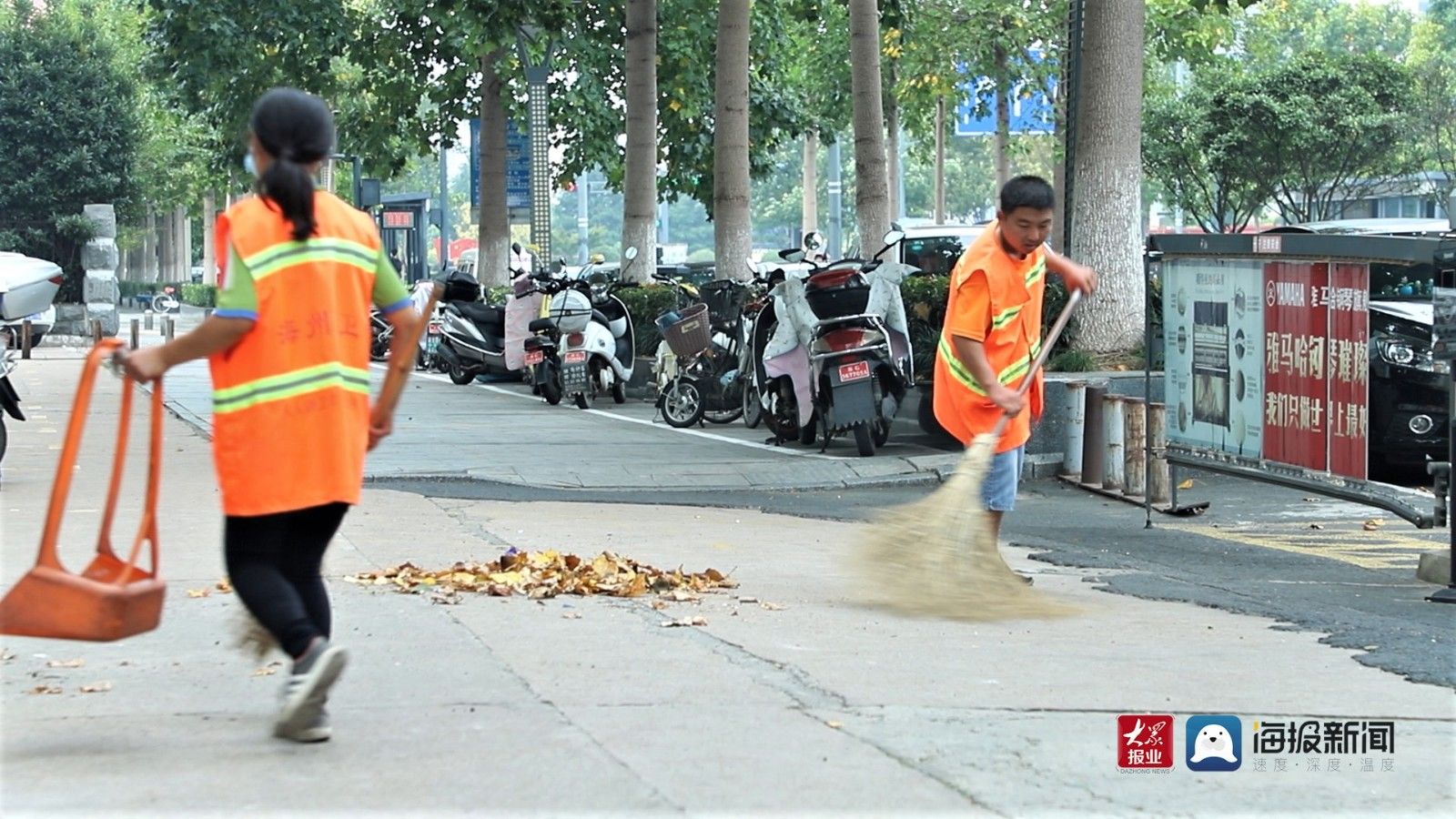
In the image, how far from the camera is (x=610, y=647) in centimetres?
614

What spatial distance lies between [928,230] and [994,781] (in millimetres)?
22840

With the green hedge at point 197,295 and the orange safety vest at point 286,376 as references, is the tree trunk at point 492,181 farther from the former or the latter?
the green hedge at point 197,295

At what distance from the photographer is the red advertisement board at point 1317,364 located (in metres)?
8.89

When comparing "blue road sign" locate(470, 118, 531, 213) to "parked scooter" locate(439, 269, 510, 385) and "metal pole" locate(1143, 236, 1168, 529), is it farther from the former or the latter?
"metal pole" locate(1143, 236, 1168, 529)

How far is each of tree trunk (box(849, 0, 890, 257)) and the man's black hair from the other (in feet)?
35.9

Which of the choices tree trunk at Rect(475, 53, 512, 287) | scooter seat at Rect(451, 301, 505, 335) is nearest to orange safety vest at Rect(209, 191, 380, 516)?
scooter seat at Rect(451, 301, 505, 335)

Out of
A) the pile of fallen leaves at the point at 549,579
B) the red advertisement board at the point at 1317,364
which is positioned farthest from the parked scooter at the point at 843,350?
the pile of fallen leaves at the point at 549,579

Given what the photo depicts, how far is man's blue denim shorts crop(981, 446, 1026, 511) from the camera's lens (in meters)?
7.38

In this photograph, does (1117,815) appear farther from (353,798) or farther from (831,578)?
(831,578)

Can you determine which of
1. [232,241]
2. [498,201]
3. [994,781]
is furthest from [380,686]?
[498,201]

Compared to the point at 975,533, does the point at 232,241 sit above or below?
above

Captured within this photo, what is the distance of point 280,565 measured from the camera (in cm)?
483

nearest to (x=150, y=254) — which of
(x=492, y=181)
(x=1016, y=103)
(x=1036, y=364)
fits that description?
(x=1016, y=103)

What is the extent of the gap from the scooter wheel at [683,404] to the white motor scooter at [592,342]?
2246 millimetres
